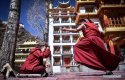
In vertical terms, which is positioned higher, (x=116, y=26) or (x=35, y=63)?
(x=116, y=26)

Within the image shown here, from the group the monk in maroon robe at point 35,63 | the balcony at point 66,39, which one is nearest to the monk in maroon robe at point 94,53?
the monk in maroon robe at point 35,63

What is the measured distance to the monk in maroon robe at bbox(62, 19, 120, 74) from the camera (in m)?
3.77

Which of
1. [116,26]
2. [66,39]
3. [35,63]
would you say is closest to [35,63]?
[35,63]

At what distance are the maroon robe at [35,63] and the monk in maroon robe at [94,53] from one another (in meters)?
0.93

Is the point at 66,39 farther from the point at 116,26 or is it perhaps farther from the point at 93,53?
the point at 93,53

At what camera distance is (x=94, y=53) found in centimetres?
396

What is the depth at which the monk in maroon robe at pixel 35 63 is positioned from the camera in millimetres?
4074

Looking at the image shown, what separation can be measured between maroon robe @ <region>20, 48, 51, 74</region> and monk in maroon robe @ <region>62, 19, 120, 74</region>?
93 centimetres

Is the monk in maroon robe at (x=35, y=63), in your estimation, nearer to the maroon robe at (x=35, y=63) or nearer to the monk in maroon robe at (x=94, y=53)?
the maroon robe at (x=35, y=63)

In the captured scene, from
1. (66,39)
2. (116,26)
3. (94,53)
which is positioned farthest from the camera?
(66,39)

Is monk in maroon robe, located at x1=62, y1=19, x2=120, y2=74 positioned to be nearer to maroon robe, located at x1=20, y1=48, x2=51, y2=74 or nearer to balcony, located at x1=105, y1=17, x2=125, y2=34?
maroon robe, located at x1=20, y1=48, x2=51, y2=74

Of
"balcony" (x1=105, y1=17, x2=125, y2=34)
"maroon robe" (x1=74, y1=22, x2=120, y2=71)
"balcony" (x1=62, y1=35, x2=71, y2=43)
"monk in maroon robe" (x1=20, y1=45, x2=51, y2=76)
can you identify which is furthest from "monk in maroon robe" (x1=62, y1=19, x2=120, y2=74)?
"balcony" (x1=62, y1=35, x2=71, y2=43)

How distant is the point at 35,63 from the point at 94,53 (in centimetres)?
158

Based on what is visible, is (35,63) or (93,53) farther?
(35,63)
